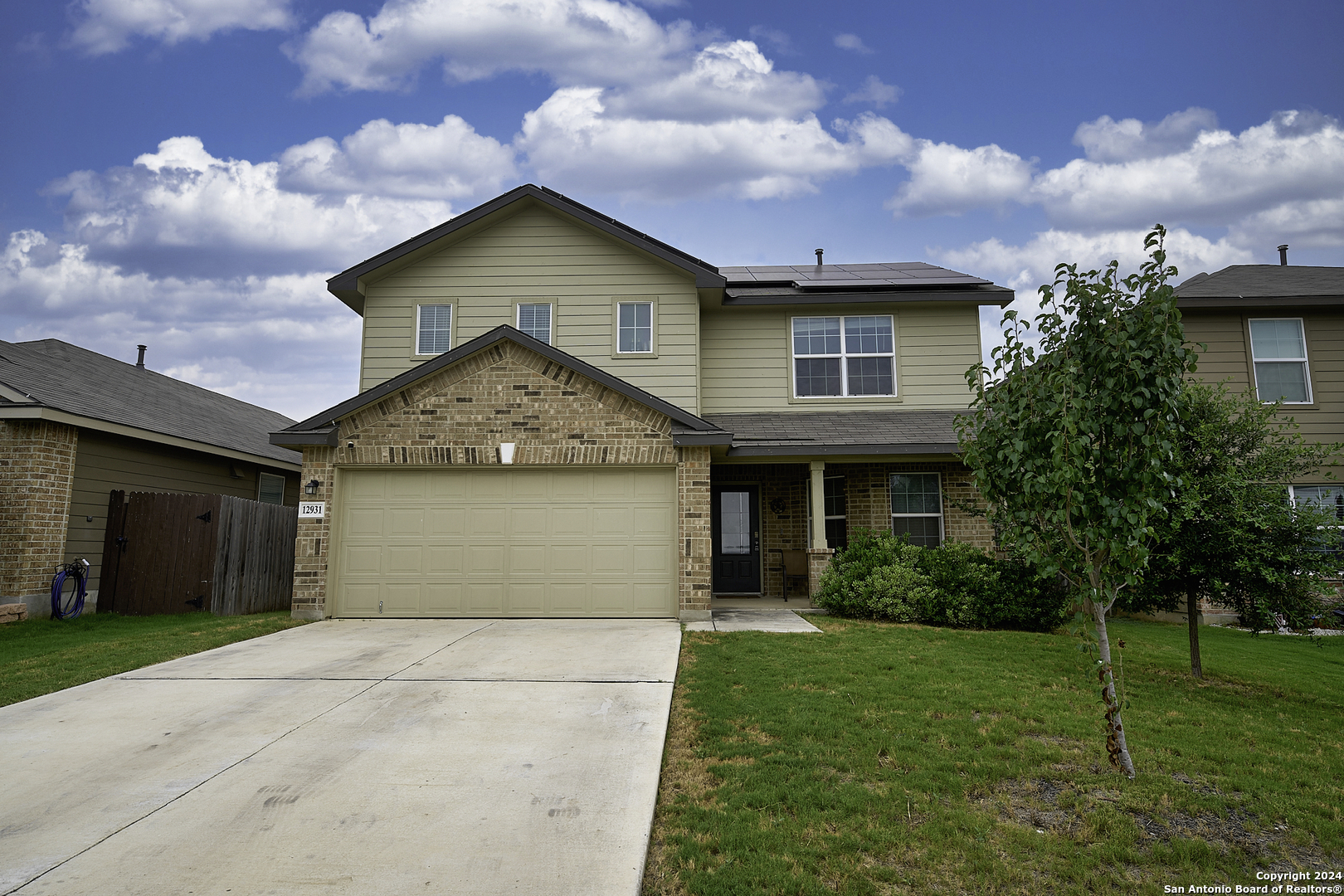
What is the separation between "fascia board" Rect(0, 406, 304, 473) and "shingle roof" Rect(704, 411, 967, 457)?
23.1 ft

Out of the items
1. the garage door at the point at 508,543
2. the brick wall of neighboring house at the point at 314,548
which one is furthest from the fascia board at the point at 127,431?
the garage door at the point at 508,543

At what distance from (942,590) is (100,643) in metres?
11.2

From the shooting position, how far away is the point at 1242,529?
21.5ft

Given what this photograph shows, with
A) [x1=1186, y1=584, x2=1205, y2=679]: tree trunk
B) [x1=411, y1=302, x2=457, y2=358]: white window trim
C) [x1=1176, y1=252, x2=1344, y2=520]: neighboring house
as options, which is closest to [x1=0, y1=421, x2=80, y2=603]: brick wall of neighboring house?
[x1=411, y1=302, x2=457, y2=358]: white window trim

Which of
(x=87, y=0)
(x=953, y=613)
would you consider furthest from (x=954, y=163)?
(x=87, y=0)

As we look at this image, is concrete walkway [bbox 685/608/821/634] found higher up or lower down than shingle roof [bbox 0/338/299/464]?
lower down

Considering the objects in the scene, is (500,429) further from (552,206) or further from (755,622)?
(552,206)

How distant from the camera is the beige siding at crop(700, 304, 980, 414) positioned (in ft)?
42.9

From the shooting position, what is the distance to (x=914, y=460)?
12.1 meters

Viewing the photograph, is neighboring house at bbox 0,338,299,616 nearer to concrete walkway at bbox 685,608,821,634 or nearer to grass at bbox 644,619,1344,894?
concrete walkway at bbox 685,608,821,634

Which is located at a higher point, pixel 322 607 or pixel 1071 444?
pixel 1071 444

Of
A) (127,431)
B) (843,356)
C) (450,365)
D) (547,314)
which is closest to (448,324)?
(547,314)

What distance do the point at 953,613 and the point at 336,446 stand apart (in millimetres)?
9312

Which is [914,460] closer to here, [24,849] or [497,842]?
[497,842]
